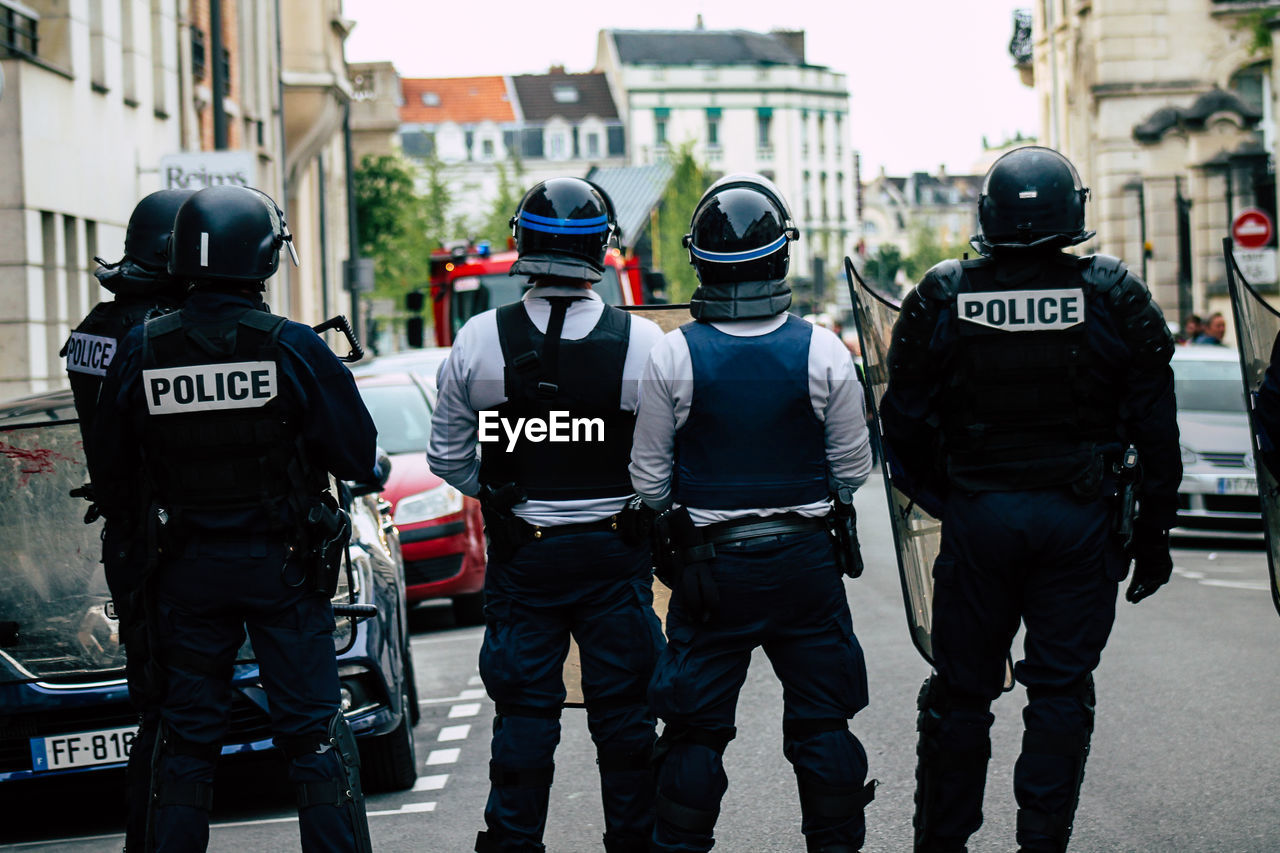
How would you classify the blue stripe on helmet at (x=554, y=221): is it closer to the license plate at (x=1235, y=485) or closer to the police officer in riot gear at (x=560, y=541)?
the police officer in riot gear at (x=560, y=541)

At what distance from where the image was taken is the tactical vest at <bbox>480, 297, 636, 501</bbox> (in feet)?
17.2

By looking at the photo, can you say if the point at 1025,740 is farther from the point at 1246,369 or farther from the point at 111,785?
the point at 111,785

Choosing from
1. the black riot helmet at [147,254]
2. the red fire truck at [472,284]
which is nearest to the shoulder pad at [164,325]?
the black riot helmet at [147,254]

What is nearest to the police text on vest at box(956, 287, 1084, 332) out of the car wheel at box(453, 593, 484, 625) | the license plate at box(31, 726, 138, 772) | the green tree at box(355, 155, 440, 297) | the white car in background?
the license plate at box(31, 726, 138, 772)

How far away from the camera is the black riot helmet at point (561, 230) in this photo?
5391mm

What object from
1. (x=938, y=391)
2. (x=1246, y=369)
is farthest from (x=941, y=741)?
(x=1246, y=369)

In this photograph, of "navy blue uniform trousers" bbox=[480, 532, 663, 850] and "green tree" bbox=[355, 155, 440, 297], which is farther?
"green tree" bbox=[355, 155, 440, 297]

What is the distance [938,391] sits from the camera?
537 cm

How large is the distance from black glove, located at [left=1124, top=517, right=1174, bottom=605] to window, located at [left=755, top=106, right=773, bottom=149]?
349 feet

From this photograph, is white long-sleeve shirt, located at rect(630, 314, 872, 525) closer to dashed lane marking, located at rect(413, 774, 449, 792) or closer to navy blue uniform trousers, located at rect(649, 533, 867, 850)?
navy blue uniform trousers, located at rect(649, 533, 867, 850)

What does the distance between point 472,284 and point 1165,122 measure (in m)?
17.4

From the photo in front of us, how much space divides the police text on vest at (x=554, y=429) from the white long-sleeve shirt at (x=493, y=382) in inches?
3.1

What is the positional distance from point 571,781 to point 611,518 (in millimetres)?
2187

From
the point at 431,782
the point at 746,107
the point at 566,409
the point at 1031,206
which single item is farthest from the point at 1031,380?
the point at 746,107
